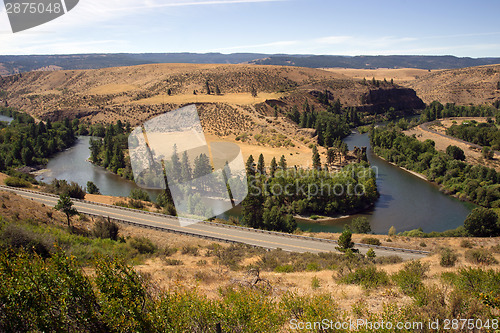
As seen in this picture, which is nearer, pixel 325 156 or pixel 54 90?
pixel 325 156

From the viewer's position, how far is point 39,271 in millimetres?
9781

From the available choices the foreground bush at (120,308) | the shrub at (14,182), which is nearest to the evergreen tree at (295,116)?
the shrub at (14,182)

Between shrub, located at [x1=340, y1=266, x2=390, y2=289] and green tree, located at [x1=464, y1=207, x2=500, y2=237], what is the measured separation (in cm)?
2429

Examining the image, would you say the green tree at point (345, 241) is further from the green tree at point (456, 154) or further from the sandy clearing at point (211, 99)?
the sandy clearing at point (211, 99)

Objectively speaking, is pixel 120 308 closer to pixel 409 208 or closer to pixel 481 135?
pixel 409 208

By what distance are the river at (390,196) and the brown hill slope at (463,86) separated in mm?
91985

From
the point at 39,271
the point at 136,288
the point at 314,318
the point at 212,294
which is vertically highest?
the point at 39,271

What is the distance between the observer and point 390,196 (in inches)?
2213

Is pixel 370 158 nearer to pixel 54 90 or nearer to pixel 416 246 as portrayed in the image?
pixel 416 246

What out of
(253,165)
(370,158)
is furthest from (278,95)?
(253,165)

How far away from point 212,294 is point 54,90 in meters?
175

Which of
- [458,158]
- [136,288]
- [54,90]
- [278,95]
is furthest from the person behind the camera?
[54,90]

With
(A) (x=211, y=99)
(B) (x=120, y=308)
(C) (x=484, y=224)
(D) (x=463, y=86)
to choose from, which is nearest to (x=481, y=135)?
(C) (x=484, y=224)

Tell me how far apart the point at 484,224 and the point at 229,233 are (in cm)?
2689
